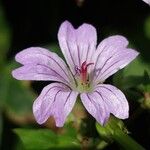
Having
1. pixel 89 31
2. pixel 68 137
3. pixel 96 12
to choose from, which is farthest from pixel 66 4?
pixel 68 137

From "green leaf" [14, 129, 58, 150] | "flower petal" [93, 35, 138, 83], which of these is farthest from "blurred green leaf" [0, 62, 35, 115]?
"flower petal" [93, 35, 138, 83]

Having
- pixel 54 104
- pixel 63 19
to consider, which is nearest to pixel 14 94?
pixel 63 19

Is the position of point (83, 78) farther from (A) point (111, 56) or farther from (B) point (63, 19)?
(B) point (63, 19)

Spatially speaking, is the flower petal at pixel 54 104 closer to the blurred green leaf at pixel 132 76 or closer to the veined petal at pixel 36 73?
the veined petal at pixel 36 73

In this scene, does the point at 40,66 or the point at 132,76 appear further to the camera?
the point at 132,76

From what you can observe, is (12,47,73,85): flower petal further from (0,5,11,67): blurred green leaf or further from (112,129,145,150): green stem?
(0,5,11,67): blurred green leaf

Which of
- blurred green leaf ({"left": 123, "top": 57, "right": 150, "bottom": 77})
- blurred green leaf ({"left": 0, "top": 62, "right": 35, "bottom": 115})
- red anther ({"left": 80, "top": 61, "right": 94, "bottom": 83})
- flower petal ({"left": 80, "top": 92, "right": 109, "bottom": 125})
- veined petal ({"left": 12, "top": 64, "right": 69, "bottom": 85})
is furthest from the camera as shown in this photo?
blurred green leaf ({"left": 0, "top": 62, "right": 35, "bottom": 115})

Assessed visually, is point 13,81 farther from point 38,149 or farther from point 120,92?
point 120,92

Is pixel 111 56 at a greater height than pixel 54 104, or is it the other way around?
pixel 111 56

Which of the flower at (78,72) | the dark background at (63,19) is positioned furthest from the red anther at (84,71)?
the dark background at (63,19)
